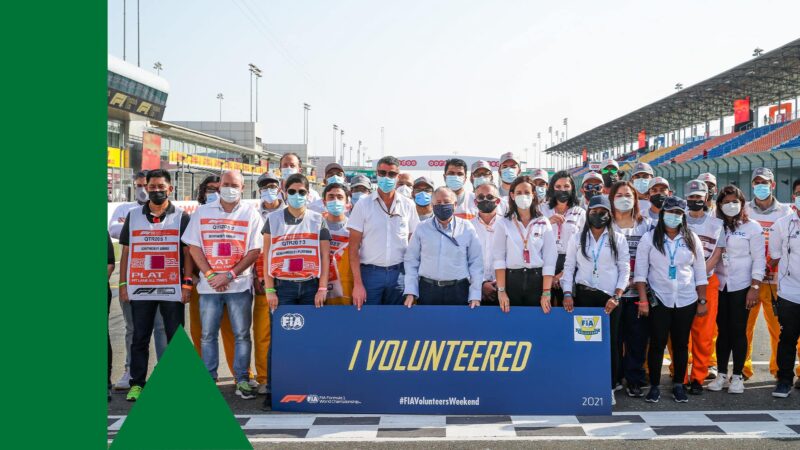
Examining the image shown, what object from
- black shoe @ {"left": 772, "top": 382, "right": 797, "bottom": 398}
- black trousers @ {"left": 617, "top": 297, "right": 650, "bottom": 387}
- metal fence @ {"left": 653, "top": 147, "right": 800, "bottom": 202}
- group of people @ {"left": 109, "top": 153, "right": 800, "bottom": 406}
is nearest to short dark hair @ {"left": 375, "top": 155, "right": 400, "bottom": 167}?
group of people @ {"left": 109, "top": 153, "right": 800, "bottom": 406}

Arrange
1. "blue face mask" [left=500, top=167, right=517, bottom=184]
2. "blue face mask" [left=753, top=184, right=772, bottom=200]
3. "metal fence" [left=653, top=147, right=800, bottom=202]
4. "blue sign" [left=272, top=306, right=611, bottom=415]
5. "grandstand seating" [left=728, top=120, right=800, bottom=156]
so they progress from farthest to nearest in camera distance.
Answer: "grandstand seating" [left=728, top=120, right=800, bottom=156], "metal fence" [left=653, top=147, right=800, bottom=202], "blue face mask" [left=500, top=167, right=517, bottom=184], "blue face mask" [left=753, top=184, right=772, bottom=200], "blue sign" [left=272, top=306, right=611, bottom=415]

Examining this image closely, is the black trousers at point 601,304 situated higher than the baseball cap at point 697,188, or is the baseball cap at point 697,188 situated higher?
the baseball cap at point 697,188

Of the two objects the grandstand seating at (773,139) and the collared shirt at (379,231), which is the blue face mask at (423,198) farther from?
the grandstand seating at (773,139)

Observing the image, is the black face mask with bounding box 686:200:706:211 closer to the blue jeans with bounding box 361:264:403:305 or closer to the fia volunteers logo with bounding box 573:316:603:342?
the fia volunteers logo with bounding box 573:316:603:342

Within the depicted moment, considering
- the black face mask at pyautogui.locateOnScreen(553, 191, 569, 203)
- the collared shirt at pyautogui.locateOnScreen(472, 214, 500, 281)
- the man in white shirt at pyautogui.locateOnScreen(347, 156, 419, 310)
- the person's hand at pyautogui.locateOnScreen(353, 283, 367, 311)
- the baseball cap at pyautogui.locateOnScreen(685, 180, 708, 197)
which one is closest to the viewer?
the person's hand at pyautogui.locateOnScreen(353, 283, 367, 311)

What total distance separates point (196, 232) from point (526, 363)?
9.92ft

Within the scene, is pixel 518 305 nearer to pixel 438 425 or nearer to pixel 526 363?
pixel 526 363

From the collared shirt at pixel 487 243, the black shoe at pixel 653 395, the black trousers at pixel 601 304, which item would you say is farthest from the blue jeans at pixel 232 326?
the black shoe at pixel 653 395

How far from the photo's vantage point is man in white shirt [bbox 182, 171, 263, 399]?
5.86 m

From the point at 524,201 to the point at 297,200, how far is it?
195 centimetres

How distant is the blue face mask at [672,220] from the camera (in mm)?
5789

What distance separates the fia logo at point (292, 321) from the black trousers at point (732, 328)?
152 inches

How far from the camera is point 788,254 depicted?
6.10 meters

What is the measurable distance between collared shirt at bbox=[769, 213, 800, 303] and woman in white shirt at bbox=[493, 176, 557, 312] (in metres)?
2.22
